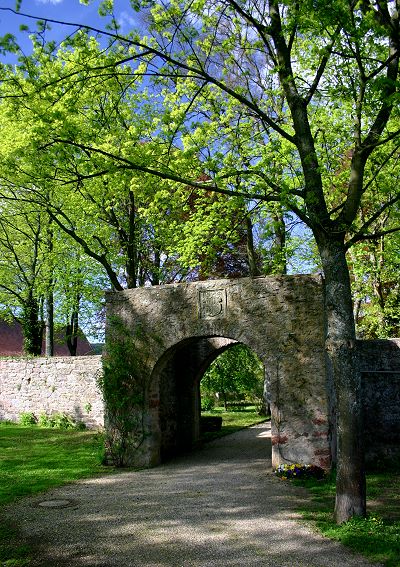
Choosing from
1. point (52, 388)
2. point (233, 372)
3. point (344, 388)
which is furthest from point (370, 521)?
point (233, 372)

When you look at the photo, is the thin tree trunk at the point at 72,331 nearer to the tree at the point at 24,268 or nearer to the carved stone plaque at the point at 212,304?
the tree at the point at 24,268

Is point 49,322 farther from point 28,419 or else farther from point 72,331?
point 28,419

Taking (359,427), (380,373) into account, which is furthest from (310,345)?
(359,427)

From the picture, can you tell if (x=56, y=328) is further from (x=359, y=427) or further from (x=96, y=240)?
(x=359, y=427)

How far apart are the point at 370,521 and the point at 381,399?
5032 mm

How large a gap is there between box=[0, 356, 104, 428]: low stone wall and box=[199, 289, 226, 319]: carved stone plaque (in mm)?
6479

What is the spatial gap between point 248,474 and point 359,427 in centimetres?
403

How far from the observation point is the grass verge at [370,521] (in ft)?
18.1

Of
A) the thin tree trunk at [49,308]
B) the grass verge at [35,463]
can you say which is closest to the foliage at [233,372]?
the grass verge at [35,463]

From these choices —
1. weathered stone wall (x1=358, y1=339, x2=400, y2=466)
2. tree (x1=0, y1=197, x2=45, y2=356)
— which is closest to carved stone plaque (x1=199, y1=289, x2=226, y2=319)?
weathered stone wall (x1=358, y1=339, x2=400, y2=466)

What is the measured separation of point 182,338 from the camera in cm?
1066

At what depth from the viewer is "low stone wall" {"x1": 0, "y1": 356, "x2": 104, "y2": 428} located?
1636 centimetres

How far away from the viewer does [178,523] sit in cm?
668

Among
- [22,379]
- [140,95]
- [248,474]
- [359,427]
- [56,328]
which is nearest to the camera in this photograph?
[359,427]
